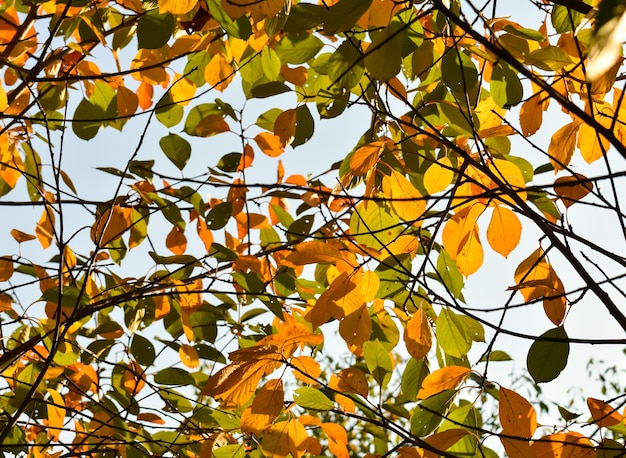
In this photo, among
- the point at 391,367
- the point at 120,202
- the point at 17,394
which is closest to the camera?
the point at 391,367

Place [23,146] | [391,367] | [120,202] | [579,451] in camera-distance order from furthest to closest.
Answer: [23,146] < [120,202] < [391,367] < [579,451]

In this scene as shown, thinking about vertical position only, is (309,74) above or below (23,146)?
below

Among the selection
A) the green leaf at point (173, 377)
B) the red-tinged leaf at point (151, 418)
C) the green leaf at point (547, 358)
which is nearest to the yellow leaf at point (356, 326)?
the green leaf at point (547, 358)

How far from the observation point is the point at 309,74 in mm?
1563

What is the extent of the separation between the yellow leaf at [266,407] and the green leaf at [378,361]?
0.29 metres

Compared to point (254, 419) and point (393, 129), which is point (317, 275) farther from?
point (254, 419)

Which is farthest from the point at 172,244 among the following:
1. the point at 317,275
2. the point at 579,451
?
the point at 579,451

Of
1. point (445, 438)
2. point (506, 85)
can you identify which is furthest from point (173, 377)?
point (506, 85)

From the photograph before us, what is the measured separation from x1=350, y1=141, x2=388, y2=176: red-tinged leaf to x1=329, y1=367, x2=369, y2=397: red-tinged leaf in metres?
0.39

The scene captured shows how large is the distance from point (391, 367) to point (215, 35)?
0.91 metres

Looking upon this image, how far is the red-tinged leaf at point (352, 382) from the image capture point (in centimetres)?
124

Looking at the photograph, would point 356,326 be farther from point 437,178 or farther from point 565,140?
point 565,140

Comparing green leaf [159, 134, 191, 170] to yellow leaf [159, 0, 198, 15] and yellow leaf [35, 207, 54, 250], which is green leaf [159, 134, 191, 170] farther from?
yellow leaf [159, 0, 198, 15]

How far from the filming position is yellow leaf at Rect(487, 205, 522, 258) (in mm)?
1214
